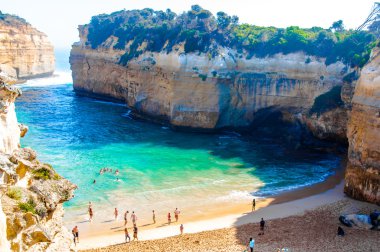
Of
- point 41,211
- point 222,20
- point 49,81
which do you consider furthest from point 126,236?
point 49,81

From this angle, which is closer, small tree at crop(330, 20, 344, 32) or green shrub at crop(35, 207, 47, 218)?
green shrub at crop(35, 207, 47, 218)

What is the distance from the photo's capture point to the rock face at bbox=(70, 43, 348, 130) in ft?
134

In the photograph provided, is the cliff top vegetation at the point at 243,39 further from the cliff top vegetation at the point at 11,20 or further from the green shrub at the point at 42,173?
the cliff top vegetation at the point at 11,20

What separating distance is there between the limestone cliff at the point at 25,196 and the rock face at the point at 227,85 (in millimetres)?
33284

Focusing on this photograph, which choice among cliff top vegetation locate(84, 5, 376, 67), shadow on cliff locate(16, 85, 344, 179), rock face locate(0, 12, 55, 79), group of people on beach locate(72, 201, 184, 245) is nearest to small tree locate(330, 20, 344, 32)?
cliff top vegetation locate(84, 5, 376, 67)

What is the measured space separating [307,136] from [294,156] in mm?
5134

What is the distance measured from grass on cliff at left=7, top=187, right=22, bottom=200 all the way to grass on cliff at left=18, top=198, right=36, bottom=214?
0.71ft

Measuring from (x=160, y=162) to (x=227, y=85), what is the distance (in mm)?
14620

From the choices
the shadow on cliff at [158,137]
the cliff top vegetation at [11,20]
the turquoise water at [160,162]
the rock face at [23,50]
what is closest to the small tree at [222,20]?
the shadow on cliff at [158,137]

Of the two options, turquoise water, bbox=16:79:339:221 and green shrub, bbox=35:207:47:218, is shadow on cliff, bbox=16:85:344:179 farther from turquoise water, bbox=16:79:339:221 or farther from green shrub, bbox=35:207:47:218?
green shrub, bbox=35:207:47:218

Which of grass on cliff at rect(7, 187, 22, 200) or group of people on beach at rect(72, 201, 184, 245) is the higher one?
grass on cliff at rect(7, 187, 22, 200)

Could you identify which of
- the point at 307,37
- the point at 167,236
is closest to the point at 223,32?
the point at 307,37

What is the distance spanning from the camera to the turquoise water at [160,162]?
2716 cm

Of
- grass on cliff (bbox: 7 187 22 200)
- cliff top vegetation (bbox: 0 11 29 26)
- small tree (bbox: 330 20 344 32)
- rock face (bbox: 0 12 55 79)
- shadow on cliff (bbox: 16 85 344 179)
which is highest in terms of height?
cliff top vegetation (bbox: 0 11 29 26)
